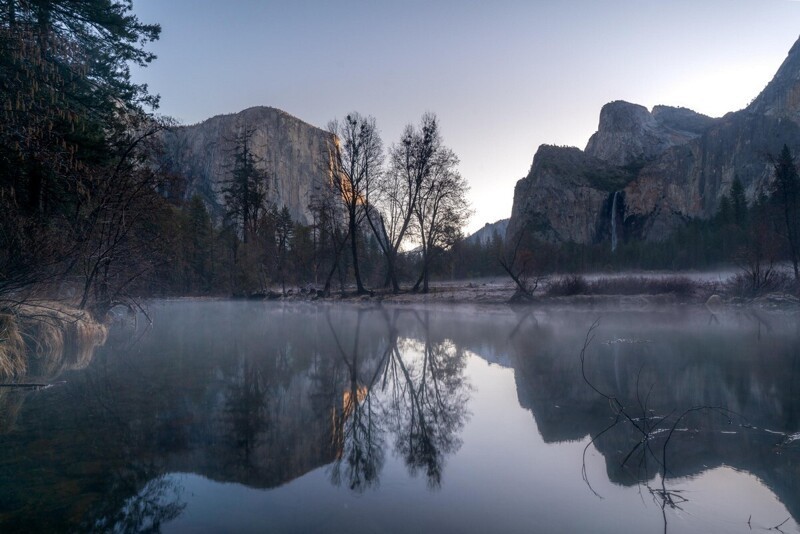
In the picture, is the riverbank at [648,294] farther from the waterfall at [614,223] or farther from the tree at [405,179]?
the waterfall at [614,223]

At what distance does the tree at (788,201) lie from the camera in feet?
76.8

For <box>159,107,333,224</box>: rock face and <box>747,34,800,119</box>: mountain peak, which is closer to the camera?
<box>747,34,800,119</box>: mountain peak

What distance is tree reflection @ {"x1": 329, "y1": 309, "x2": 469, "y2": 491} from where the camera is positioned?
435cm

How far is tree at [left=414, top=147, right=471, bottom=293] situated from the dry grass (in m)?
19.6

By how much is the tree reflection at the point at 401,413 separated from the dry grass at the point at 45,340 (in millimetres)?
4820

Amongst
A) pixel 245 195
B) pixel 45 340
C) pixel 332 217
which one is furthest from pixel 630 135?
pixel 45 340

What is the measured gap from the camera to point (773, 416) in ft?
18.2

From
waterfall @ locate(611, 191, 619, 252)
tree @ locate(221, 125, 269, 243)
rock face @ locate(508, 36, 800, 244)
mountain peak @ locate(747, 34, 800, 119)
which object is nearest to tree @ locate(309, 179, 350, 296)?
tree @ locate(221, 125, 269, 243)

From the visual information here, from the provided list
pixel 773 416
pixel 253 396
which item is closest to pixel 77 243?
pixel 253 396

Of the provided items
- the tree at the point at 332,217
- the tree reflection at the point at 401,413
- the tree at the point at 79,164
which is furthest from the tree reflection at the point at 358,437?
the tree at the point at 332,217

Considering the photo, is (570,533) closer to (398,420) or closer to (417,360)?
(398,420)

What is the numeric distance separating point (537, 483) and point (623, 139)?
413 feet

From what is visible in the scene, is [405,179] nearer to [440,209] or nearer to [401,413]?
[440,209]

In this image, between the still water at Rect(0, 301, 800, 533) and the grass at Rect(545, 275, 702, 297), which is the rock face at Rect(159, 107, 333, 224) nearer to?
the grass at Rect(545, 275, 702, 297)
